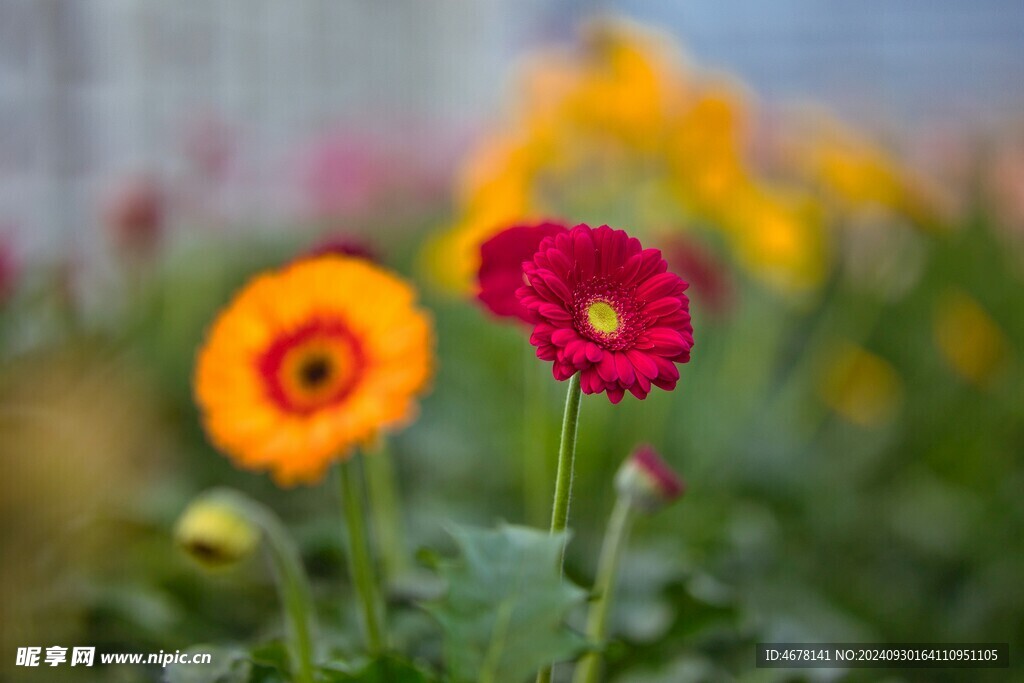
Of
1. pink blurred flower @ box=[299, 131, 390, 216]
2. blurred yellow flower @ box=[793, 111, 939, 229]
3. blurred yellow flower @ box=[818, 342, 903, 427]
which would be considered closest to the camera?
blurred yellow flower @ box=[793, 111, 939, 229]

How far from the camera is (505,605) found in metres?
0.38

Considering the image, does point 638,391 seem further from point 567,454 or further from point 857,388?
point 857,388

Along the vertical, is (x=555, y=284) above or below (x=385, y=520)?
above

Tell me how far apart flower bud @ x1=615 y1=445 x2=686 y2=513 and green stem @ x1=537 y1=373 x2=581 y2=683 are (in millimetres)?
83

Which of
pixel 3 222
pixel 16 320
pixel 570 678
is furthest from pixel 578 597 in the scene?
pixel 3 222

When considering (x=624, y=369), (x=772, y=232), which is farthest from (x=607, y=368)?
(x=772, y=232)

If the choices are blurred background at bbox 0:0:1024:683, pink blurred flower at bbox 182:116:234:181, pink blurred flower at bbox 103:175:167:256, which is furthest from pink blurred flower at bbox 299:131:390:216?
pink blurred flower at bbox 103:175:167:256

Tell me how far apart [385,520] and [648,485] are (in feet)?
0.76

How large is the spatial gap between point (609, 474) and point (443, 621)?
1.54 feet

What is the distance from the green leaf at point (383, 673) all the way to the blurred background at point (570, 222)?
0.10 m

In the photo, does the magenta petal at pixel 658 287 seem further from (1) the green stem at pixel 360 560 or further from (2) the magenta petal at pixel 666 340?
(1) the green stem at pixel 360 560

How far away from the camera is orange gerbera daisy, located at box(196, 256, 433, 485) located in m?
0.42

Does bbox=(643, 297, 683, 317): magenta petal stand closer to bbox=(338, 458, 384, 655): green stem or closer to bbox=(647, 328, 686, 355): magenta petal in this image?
bbox=(647, 328, 686, 355): magenta petal

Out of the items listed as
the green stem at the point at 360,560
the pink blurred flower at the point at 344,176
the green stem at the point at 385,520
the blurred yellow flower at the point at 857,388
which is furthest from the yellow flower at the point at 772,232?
the pink blurred flower at the point at 344,176
